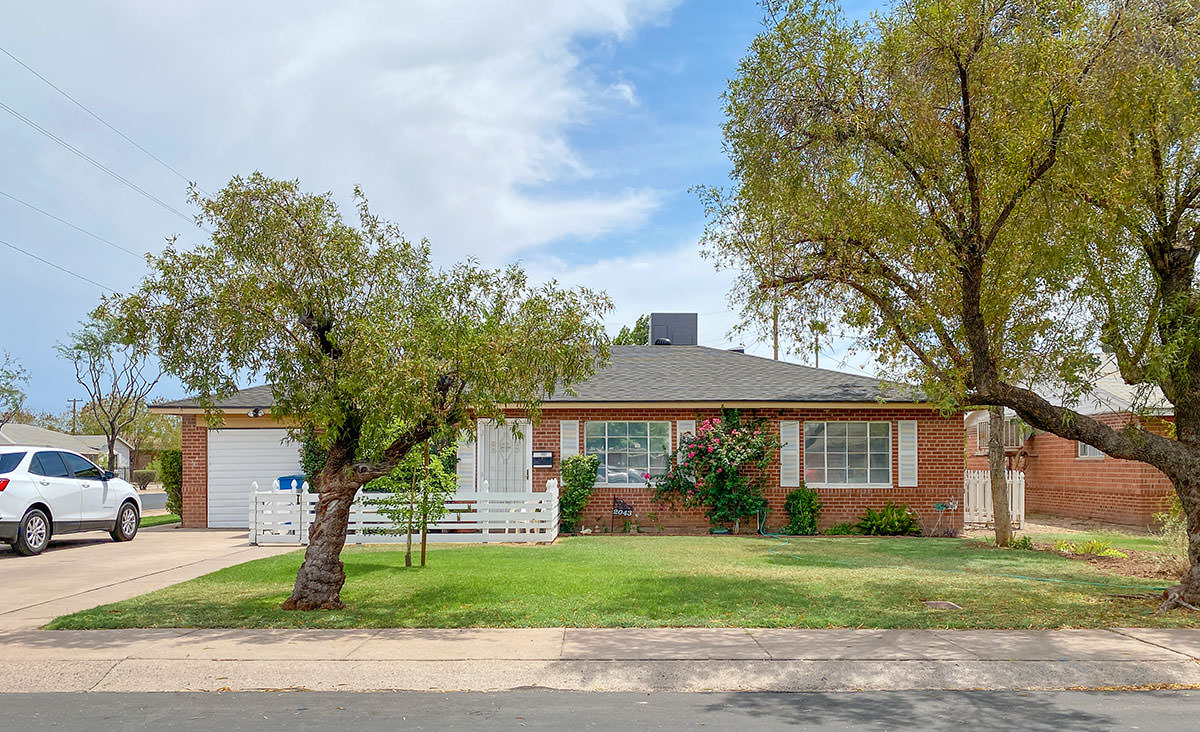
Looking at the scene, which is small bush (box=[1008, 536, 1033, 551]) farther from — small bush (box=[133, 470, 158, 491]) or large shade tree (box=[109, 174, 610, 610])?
small bush (box=[133, 470, 158, 491])

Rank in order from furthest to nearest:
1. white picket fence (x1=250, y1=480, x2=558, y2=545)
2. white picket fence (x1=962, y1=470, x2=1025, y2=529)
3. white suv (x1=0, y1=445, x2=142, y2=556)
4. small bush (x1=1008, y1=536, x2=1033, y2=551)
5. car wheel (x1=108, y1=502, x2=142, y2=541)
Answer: white picket fence (x1=962, y1=470, x2=1025, y2=529)
car wheel (x1=108, y1=502, x2=142, y2=541)
white picket fence (x1=250, y1=480, x2=558, y2=545)
small bush (x1=1008, y1=536, x2=1033, y2=551)
white suv (x1=0, y1=445, x2=142, y2=556)

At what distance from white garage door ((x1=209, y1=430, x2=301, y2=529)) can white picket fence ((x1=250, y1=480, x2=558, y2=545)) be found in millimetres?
3117

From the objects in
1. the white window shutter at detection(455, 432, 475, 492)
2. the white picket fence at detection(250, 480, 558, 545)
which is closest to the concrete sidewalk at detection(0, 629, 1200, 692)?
the white picket fence at detection(250, 480, 558, 545)

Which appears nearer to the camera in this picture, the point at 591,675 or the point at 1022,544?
the point at 591,675

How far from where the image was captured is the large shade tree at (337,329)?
9.52 m

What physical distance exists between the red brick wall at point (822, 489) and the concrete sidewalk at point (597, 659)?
10262 millimetres

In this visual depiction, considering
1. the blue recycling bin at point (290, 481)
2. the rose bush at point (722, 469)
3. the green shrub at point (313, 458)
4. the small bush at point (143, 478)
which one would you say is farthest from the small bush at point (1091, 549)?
the small bush at point (143, 478)

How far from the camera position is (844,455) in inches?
762

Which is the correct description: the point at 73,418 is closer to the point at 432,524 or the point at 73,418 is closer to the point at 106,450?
the point at 106,450

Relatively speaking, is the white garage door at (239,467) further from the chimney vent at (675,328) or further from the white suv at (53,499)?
the chimney vent at (675,328)

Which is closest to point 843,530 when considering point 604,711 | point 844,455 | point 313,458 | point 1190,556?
point 844,455

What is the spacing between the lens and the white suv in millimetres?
14805

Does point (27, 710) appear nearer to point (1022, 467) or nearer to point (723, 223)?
point (723, 223)

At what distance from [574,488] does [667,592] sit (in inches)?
318
